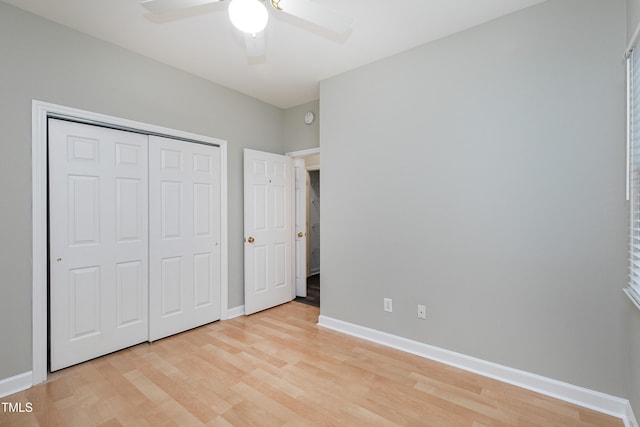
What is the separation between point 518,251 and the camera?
2139 millimetres

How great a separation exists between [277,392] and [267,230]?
207 cm

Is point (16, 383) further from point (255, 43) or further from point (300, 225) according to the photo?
point (300, 225)

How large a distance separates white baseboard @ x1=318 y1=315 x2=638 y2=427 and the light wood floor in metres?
0.06

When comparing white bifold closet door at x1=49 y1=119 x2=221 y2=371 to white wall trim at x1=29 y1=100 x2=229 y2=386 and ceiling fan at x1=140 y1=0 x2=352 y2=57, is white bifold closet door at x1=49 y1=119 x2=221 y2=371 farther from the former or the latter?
ceiling fan at x1=140 y1=0 x2=352 y2=57

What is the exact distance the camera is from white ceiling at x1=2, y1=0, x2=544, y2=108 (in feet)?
6.84

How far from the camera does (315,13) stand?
1.54 meters

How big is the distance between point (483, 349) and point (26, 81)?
4.04 m

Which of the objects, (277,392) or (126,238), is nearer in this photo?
(277,392)

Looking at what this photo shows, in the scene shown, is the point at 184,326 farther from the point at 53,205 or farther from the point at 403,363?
the point at 403,363

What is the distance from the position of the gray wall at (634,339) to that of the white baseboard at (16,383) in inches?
154

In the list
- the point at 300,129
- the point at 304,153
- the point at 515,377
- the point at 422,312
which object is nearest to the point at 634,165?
the point at 515,377

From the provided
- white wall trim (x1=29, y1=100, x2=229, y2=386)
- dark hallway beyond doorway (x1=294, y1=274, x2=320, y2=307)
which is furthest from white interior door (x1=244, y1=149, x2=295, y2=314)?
white wall trim (x1=29, y1=100, x2=229, y2=386)

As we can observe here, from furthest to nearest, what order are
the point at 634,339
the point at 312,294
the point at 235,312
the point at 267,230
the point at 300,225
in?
the point at 312,294 → the point at 300,225 → the point at 267,230 → the point at 235,312 → the point at 634,339

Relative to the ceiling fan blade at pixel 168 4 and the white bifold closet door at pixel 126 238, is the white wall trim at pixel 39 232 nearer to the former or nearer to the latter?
the white bifold closet door at pixel 126 238
